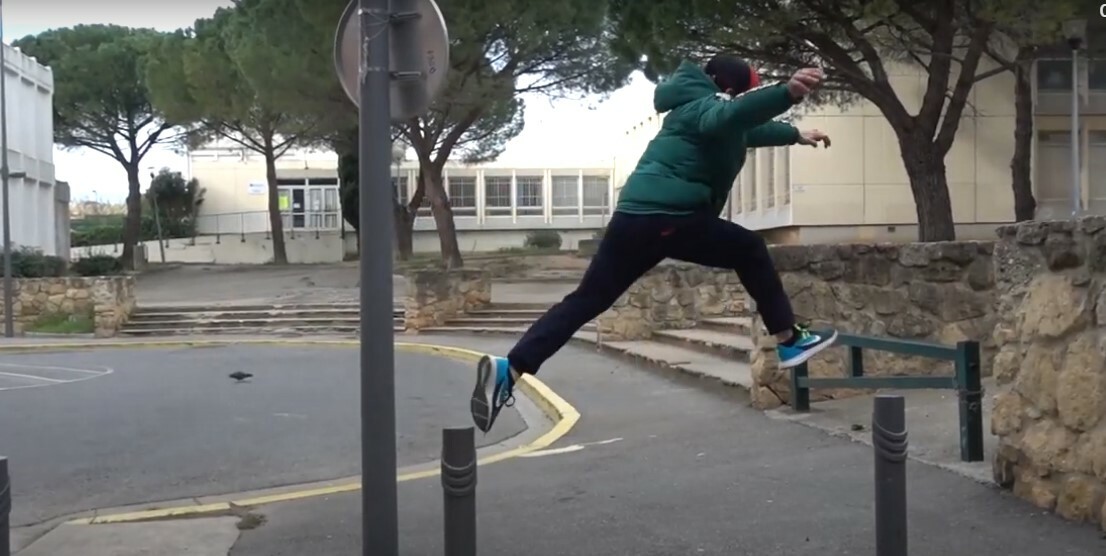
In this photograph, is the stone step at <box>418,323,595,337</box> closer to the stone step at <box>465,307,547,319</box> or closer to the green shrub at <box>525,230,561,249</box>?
the stone step at <box>465,307,547,319</box>

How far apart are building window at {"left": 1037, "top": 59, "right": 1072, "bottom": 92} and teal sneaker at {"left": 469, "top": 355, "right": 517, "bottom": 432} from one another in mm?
27769

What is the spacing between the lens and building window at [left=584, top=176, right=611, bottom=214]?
5434 centimetres

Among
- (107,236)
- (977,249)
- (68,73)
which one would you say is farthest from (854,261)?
(107,236)

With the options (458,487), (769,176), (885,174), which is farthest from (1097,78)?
(458,487)

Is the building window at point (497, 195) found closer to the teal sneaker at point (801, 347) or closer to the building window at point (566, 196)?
the building window at point (566, 196)

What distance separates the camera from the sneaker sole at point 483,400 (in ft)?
14.9

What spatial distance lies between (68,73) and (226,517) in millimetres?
41768

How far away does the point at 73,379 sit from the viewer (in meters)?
15.7

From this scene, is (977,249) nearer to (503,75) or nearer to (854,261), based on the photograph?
(854,261)

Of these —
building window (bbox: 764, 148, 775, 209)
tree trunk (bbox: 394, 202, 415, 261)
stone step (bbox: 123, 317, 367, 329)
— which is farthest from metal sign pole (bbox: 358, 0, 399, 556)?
tree trunk (bbox: 394, 202, 415, 261)

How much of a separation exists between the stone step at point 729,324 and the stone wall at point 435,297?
27.9 ft

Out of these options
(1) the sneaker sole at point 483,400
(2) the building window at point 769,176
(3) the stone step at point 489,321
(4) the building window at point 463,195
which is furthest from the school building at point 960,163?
(4) the building window at point 463,195

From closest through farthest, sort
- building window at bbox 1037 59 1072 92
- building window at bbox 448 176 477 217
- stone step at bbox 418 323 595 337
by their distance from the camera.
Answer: stone step at bbox 418 323 595 337
building window at bbox 1037 59 1072 92
building window at bbox 448 176 477 217

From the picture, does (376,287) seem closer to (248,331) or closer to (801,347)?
(801,347)
